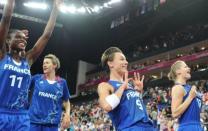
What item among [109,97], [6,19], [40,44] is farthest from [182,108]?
[6,19]

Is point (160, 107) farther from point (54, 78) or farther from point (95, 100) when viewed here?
point (95, 100)

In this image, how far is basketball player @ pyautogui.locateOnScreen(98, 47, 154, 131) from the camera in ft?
12.7

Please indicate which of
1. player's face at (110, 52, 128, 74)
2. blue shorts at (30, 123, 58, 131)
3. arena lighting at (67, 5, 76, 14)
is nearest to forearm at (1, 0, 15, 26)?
player's face at (110, 52, 128, 74)

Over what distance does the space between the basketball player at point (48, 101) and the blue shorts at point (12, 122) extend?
80.5 inches

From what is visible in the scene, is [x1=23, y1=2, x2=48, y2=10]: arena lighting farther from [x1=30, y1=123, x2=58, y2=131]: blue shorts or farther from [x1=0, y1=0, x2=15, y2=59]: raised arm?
[x1=0, y1=0, x2=15, y2=59]: raised arm

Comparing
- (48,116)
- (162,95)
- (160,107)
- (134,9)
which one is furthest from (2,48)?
(134,9)

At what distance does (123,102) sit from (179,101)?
1298 millimetres

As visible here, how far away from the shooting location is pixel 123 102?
13.2 ft

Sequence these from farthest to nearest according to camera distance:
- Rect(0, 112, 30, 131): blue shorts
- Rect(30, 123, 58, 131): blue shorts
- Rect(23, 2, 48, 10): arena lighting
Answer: Rect(23, 2, 48, 10): arena lighting, Rect(30, 123, 58, 131): blue shorts, Rect(0, 112, 30, 131): blue shorts

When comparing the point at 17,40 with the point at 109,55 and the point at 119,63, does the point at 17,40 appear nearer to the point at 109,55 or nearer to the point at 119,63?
the point at 109,55

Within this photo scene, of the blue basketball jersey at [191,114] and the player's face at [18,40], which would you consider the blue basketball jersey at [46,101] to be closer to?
the blue basketball jersey at [191,114]

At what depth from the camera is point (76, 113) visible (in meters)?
22.8

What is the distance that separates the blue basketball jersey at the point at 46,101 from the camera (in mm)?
5984

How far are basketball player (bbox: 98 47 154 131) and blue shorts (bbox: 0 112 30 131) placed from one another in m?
0.85
